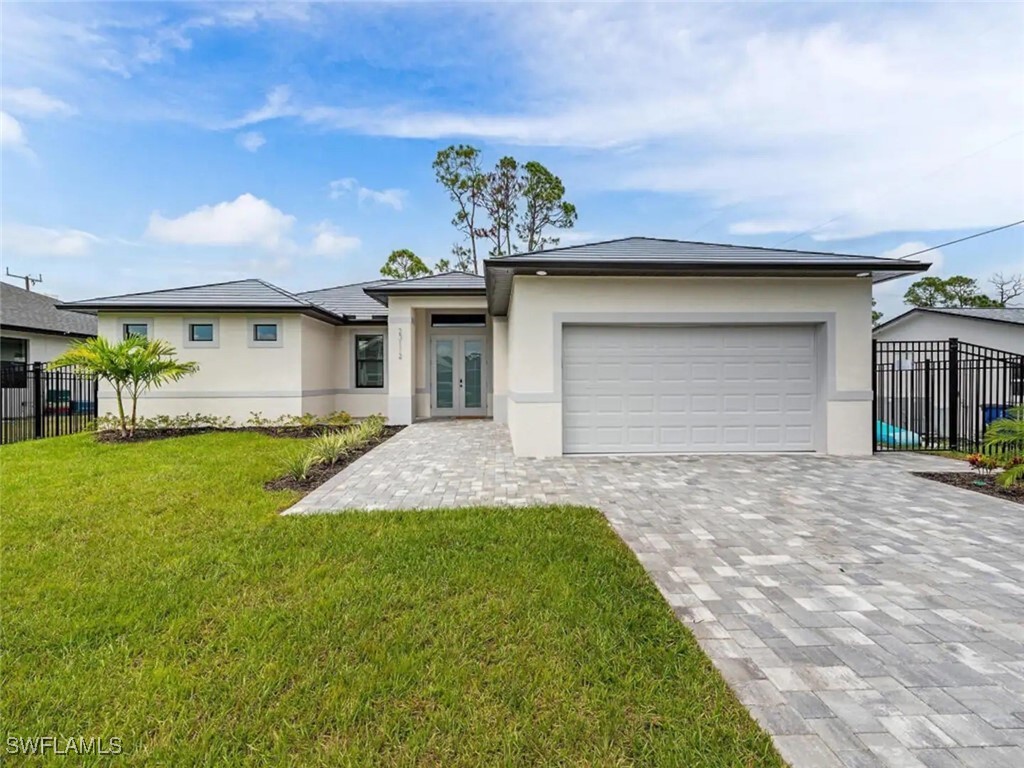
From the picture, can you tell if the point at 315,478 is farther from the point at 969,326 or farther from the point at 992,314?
the point at 992,314

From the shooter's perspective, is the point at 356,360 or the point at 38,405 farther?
the point at 356,360

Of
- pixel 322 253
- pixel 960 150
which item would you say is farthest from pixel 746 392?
pixel 322 253

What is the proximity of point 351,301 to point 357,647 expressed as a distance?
15361mm

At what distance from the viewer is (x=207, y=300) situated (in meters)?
12.6

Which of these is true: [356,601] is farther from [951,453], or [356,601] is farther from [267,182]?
[267,182]

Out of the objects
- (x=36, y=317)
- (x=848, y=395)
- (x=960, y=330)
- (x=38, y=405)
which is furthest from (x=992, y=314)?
(x=36, y=317)

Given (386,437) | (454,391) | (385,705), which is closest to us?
(385,705)

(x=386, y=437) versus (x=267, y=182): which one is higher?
(x=267, y=182)

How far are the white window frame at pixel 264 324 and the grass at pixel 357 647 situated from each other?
854 centimetres

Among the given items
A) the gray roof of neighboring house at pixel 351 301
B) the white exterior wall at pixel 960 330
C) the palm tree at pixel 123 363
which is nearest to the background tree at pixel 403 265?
the gray roof of neighboring house at pixel 351 301

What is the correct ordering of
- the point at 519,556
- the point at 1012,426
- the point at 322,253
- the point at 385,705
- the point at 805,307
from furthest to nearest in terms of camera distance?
the point at 322,253, the point at 805,307, the point at 1012,426, the point at 519,556, the point at 385,705

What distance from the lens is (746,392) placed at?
28.5 ft

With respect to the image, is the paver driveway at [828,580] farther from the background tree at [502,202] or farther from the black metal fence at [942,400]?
the background tree at [502,202]

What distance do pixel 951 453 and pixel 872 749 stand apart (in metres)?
9.78
